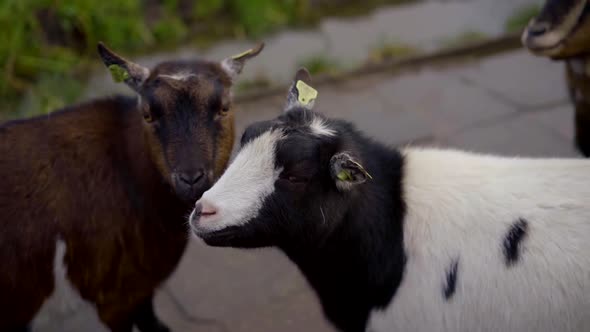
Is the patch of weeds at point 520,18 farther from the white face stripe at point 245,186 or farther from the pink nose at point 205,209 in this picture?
the pink nose at point 205,209

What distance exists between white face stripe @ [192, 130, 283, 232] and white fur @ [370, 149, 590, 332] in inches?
24.6

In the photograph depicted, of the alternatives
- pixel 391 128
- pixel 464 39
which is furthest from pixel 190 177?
pixel 464 39

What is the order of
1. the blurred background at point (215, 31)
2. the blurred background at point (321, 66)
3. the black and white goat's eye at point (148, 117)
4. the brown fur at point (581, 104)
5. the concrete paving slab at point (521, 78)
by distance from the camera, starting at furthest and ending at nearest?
the blurred background at point (215, 31)
the concrete paving slab at point (521, 78)
the blurred background at point (321, 66)
the brown fur at point (581, 104)
the black and white goat's eye at point (148, 117)

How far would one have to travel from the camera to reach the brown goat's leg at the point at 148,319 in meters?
3.51

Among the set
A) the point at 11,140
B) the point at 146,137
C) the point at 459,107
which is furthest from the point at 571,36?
the point at 11,140

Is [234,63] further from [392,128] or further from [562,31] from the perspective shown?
[392,128]

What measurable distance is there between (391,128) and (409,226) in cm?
307

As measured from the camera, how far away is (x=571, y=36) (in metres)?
3.79

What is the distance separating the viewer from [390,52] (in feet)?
21.4

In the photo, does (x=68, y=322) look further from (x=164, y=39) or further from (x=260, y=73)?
(x=164, y=39)

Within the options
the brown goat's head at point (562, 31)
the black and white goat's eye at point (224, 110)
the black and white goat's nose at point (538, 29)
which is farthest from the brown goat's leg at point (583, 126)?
the black and white goat's eye at point (224, 110)

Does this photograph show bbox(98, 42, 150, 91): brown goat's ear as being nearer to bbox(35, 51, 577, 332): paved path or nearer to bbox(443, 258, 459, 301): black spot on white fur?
bbox(35, 51, 577, 332): paved path

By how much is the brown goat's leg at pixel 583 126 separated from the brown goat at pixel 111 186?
2.46 metres

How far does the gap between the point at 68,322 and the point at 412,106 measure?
3661 millimetres
